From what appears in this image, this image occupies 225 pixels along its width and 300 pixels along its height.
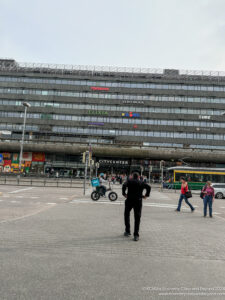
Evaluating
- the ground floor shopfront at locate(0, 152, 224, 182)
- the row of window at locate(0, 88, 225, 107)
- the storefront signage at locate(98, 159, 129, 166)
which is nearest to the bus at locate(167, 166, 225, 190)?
the ground floor shopfront at locate(0, 152, 224, 182)

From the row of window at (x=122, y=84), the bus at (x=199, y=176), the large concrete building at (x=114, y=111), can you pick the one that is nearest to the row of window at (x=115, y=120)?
the large concrete building at (x=114, y=111)

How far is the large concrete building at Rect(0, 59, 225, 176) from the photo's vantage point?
56.2 m

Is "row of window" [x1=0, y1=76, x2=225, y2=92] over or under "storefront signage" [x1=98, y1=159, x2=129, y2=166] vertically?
over

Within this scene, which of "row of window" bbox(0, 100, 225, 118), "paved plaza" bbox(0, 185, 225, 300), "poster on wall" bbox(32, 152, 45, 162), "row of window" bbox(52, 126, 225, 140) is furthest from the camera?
"row of window" bbox(0, 100, 225, 118)

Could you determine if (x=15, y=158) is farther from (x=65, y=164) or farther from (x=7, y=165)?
(x=65, y=164)

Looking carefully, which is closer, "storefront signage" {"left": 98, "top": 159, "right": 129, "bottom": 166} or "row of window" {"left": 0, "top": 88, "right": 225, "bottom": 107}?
"storefront signage" {"left": 98, "top": 159, "right": 129, "bottom": 166}

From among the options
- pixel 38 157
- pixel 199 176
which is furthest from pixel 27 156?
pixel 199 176

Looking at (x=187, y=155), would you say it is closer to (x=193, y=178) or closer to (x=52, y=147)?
(x=193, y=178)

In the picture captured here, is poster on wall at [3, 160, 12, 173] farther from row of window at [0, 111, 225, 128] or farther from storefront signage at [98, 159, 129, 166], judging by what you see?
storefront signage at [98, 159, 129, 166]

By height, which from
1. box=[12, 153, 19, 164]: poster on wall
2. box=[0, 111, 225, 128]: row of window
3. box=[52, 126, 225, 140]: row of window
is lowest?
box=[12, 153, 19, 164]: poster on wall

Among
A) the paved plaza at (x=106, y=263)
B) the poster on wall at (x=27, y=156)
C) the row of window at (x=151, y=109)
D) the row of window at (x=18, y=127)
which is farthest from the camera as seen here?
the row of window at (x=18, y=127)

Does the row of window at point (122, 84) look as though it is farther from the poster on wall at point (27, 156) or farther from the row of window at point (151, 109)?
the poster on wall at point (27, 156)

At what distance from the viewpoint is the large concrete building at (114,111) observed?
5616 centimetres

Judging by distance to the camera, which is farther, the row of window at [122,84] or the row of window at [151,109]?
the row of window at [122,84]
